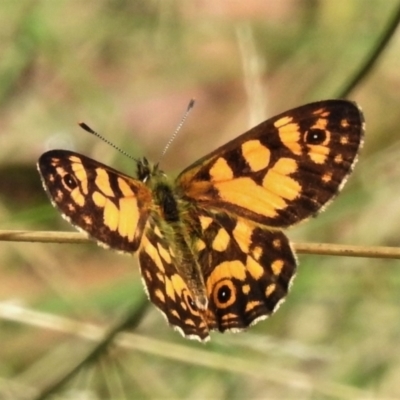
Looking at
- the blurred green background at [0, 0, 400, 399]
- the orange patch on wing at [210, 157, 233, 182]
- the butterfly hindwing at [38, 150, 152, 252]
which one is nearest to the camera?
the butterfly hindwing at [38, 150, 152, 252]

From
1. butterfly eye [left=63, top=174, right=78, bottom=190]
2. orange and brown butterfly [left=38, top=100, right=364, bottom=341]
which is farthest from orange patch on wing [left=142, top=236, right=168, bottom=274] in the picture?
butterfly eye [left=63, top=174, right=78, bottom=190]

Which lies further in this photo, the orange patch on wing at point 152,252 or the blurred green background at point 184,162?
the blurred green background at point 184,162

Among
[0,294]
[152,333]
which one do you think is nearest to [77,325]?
[152,333]

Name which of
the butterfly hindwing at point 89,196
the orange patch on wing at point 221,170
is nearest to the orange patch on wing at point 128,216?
the butterfly hindwing at point 89,196

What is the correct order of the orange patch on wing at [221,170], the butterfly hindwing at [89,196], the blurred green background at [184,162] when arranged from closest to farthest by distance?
the butterfly hindwing at [89,196] → the orange patch on wing at [221,170] → the blurred green background at [184,162]

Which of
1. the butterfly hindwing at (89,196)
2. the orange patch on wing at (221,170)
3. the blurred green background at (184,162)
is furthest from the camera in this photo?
the blurred green background at (184,162)

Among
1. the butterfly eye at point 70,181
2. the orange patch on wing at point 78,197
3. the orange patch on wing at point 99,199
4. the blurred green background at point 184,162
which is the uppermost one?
the butterfly eye at point 70,181

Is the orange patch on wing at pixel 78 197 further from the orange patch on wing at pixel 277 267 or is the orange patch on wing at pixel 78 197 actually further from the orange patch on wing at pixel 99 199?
the orange patch on wing at pixel 277 267

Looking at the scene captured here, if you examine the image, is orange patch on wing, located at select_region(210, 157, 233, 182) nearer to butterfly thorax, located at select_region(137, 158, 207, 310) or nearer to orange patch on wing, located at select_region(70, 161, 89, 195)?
butterfly thorax, located at select_region(137, 158, 207, 310)

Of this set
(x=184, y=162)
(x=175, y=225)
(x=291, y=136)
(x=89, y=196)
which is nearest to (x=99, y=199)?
(x=89, y=196)

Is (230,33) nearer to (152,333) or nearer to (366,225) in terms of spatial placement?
(366,225)
